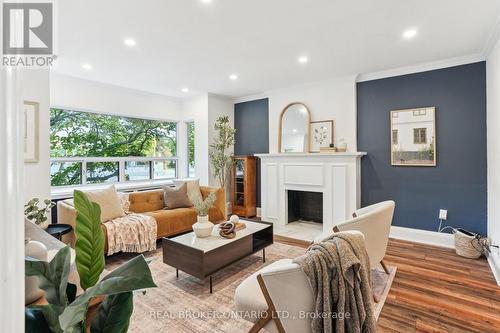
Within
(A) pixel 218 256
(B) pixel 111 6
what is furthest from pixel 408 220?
(B) pixel 111 6

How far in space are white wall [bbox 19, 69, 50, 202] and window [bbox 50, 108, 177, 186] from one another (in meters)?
1.30

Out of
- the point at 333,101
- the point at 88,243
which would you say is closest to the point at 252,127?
the point at 333,101

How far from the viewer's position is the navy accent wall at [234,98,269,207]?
550 cm

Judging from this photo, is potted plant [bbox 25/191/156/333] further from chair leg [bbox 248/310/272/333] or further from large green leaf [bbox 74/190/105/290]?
chair leg [bbox 248/310/272/333]

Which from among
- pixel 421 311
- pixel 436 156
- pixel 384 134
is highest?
pixel 384 134

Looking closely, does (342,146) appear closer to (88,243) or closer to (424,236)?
(424,236)

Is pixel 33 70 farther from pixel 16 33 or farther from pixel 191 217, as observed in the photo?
pixel 16 33

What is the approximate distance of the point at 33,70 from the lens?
2936 millimetres

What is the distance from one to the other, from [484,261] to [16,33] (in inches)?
173

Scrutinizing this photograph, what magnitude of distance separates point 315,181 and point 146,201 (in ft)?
9.22

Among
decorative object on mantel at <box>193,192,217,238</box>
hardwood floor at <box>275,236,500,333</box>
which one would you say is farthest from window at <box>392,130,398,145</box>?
decorative object on mantel at <box>193,192,217,238</box>

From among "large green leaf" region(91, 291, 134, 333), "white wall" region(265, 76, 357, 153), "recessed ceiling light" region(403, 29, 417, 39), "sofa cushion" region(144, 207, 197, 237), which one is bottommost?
"sofa cushion" region(144, 207, 197, 237)

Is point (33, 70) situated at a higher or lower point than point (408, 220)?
higher

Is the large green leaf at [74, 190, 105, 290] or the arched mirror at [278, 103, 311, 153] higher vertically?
the arched mirror at [278, 103, 311, 153]
